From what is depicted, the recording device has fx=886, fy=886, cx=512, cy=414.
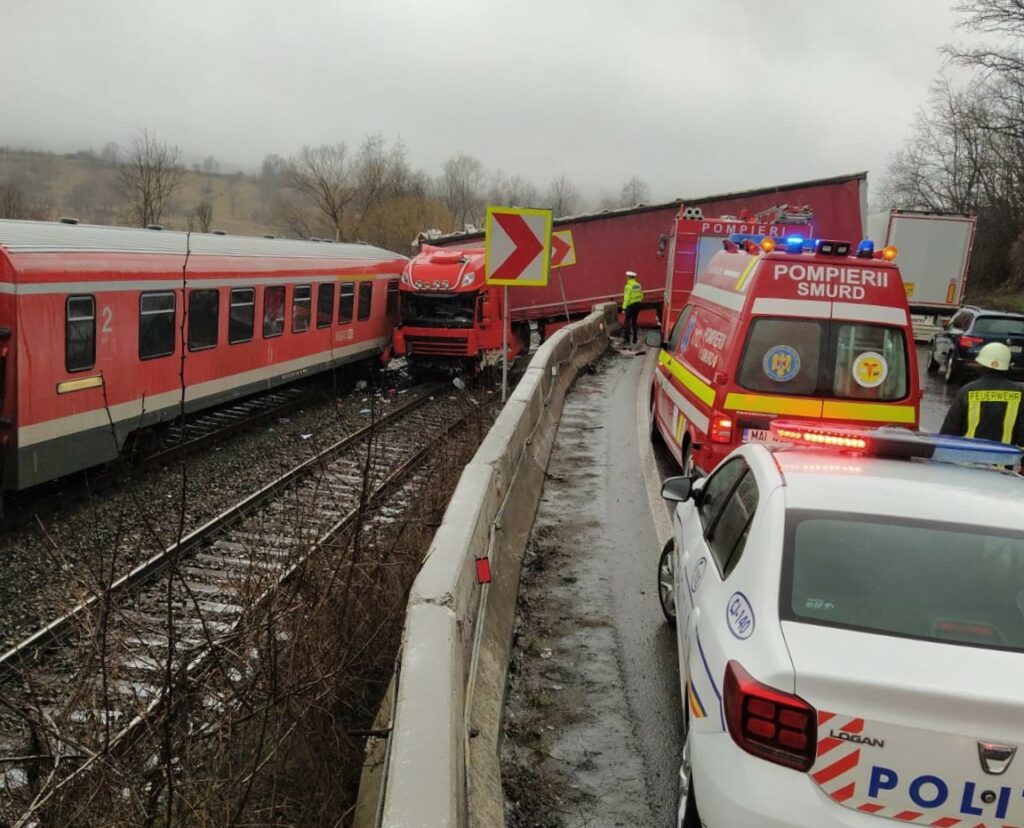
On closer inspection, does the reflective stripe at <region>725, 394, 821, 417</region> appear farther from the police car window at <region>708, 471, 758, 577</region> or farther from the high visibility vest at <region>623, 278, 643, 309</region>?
the high visibility vest at <region>623, 278, 643, 309</region>

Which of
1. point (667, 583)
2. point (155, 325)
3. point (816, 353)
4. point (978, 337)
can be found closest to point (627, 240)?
point (978, 337)

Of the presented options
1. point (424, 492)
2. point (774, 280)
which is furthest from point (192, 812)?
point (774, 280)

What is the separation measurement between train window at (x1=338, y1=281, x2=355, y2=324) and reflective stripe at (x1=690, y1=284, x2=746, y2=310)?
1026 centimetres

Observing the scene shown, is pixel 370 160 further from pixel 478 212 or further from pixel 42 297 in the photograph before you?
pixel 42 297

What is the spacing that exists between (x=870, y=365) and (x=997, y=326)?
44.4 feet

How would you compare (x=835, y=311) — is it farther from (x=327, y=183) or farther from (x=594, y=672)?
(x=327, y=183)

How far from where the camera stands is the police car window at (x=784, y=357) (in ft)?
23.7

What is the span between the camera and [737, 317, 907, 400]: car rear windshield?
7219 mm

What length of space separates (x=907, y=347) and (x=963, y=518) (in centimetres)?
416

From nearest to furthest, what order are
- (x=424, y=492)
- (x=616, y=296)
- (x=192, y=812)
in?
(x=192, y=812)
(x=424, y=492)
(x=616, y=296)

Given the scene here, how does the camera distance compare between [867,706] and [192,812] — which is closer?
[867,706]

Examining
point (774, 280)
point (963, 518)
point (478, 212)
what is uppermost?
point (478, 212)

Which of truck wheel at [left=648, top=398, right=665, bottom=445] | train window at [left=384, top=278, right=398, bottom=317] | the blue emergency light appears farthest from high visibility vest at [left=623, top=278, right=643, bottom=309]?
the blue emergency light

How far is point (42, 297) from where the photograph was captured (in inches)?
371
